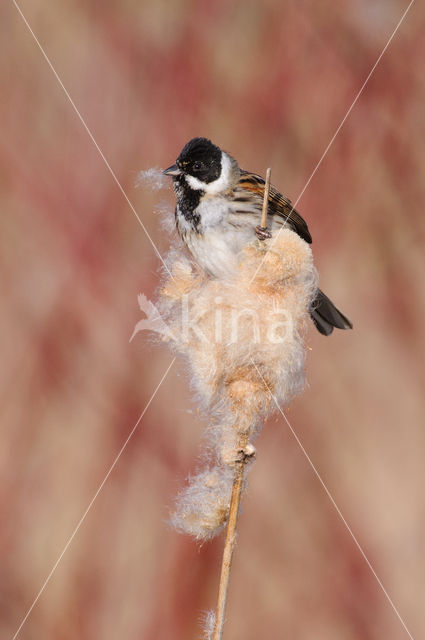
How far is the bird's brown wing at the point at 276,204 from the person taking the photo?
142cm

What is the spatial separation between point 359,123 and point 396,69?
0.58 feet

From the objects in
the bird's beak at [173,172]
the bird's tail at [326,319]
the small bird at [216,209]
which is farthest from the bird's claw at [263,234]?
the bird's tail at [326,319]

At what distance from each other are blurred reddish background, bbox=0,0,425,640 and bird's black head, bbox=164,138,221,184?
17.4 inches

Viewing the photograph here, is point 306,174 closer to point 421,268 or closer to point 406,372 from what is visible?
Result: point 421,268

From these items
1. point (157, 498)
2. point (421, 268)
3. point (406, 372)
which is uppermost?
point (421, 268)

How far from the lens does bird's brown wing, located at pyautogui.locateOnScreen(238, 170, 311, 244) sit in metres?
1.42

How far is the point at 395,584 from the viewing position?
181 cm

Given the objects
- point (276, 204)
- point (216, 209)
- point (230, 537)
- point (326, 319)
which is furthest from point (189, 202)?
point (230, 537)

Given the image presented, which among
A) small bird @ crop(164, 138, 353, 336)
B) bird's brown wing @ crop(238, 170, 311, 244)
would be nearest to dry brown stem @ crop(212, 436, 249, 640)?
small bird @ crop(164, 138, 353, 336)

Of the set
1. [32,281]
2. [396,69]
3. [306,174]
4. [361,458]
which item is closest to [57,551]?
[32,281]

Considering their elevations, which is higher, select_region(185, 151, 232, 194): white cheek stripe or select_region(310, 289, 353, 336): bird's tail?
select_region(185, 151, 232, 194): white cheek stripe

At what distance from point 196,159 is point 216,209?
132mm

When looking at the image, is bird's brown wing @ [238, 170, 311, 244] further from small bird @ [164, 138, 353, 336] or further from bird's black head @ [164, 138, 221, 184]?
bird's black head @ [164, 138, 221, 184]

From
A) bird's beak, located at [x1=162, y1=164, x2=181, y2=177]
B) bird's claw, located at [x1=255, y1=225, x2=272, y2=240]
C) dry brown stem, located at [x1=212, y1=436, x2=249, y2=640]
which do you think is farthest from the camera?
bird's beak, located at [x1=162, y1=164, x2=181, y2=177]
